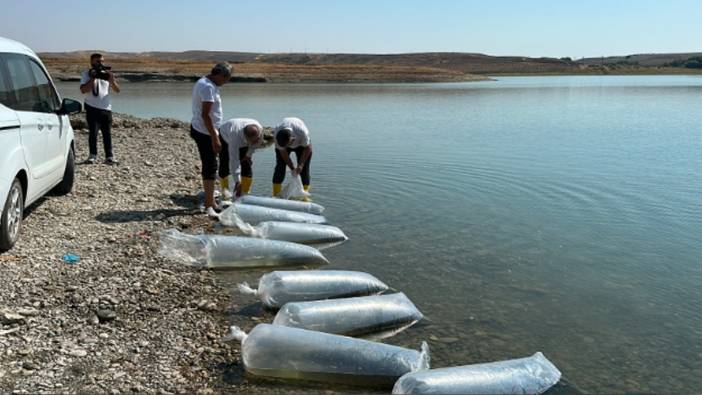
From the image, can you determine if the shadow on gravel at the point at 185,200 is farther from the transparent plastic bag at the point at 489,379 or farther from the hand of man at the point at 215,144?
the transparent plastic bag at the point at 489,379

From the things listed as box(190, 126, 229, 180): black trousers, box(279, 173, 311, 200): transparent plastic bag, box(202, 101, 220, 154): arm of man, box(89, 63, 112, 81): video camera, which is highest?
box(89, 63, 112, 81): video camera

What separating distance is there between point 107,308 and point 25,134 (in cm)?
263

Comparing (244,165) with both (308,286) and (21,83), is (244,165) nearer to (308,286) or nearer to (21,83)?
(21,83)

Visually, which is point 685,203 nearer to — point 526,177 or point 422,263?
point 526,177

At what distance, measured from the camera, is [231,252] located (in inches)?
275

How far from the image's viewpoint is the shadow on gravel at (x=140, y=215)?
27.7 ft

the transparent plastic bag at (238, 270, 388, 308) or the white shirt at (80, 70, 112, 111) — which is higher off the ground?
the white shirt at (80, 70, 112, 111)

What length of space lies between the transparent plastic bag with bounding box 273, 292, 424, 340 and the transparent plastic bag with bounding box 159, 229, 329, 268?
1.80 m

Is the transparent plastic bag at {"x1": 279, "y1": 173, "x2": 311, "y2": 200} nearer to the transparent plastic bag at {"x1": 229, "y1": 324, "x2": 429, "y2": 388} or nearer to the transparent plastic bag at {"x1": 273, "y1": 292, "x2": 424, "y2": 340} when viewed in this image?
the transparent plastic bag at {"x1": 273, "y1": 292, "x2": 424, "y2": 340}

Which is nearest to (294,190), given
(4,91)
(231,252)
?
(231,252)

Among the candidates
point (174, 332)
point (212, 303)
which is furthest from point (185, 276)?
point (174, 332)

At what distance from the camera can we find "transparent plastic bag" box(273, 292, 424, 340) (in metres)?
5.17

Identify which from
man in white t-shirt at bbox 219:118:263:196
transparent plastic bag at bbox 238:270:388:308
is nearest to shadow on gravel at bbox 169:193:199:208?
man in white t-shirt at bbox 219:118:263:196

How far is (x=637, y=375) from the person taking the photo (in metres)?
5.01
